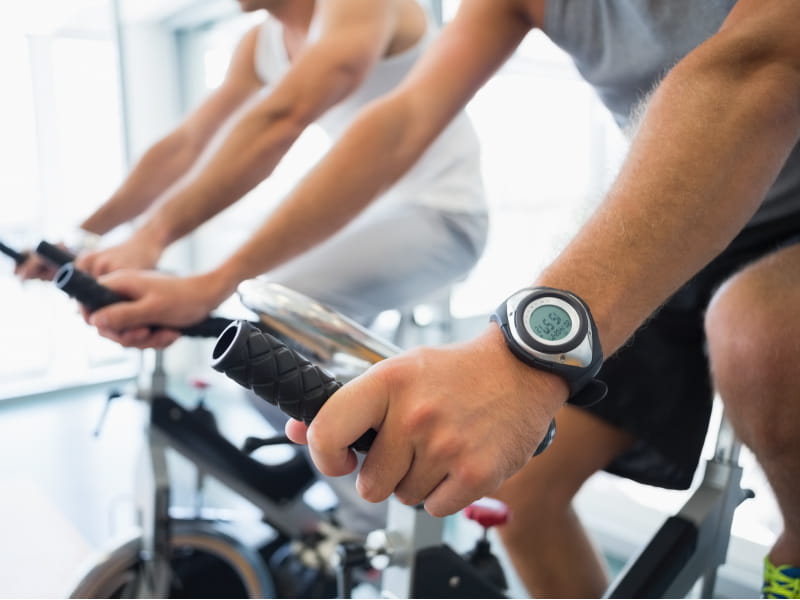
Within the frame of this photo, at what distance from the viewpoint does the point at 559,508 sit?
1126 millimetres

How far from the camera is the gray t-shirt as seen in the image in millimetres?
850

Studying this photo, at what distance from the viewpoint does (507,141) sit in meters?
2.68

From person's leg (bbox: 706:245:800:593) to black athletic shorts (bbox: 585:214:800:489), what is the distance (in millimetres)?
245

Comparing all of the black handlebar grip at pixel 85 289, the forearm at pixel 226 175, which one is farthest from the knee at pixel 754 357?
the forearm at pixel 226 175

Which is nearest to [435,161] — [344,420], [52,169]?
[344,420]

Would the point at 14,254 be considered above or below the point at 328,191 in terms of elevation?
below

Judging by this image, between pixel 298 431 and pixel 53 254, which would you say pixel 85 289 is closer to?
pixel 53 254

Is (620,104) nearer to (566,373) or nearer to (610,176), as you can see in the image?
(610,176)

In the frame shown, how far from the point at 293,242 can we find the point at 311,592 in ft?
3.02

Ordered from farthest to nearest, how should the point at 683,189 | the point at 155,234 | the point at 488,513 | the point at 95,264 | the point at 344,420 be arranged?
the point at 155,234
the point at 95,264
the point at 488,513
the point at 683,189
the point at 344,420

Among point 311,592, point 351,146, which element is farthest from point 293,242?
point 311,592

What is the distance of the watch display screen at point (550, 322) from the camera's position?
50 centimetres

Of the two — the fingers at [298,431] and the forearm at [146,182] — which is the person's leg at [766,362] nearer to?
the fingers at [298,431]

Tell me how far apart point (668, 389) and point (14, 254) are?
45.4 inches
